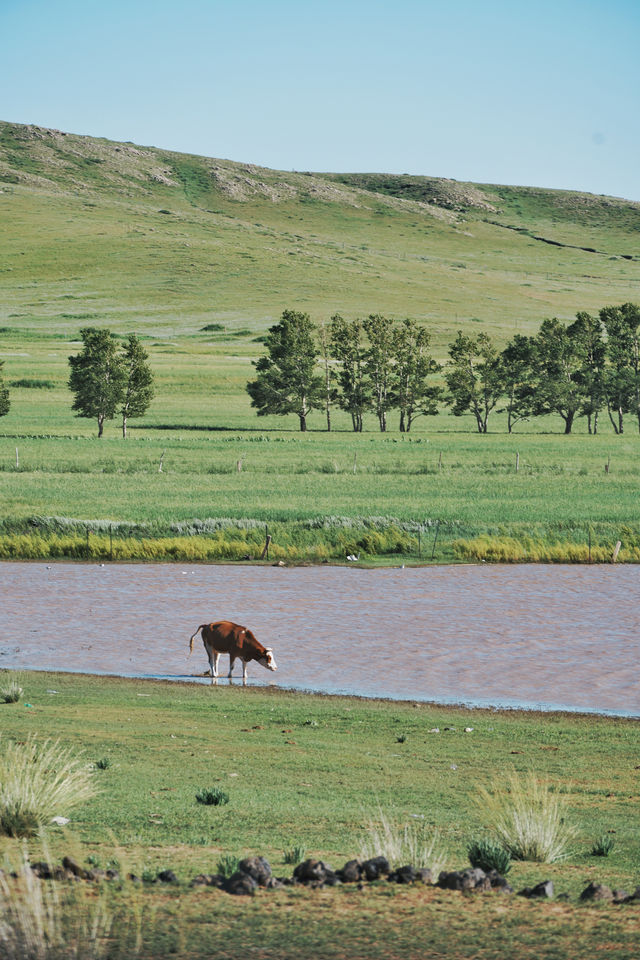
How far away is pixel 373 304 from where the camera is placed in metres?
173

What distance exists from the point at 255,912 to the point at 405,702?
11493 millimetres

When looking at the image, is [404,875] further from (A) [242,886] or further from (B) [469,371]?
(B) [469,371]

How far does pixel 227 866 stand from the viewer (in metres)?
8.22

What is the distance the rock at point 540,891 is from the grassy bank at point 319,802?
17cm

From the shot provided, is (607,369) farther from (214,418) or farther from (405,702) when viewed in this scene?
(405,702)

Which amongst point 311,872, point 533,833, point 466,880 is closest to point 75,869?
point 311,872

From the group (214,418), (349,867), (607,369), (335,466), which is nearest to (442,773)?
(349,867)

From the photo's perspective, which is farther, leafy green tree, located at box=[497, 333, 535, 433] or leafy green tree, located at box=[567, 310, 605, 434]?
leafy green tree, located at box=[497, 333, 535, 433]

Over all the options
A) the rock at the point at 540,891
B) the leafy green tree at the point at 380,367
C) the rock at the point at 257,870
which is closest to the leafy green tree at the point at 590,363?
the leafy green tree at the point at 380,367

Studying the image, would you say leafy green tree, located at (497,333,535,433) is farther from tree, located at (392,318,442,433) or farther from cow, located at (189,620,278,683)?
cow, located at (189,620,278,683)

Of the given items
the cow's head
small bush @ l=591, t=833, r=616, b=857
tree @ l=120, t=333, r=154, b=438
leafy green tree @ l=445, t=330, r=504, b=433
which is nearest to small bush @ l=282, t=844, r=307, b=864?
small bush @ l=591, t=833, r=616, b=857

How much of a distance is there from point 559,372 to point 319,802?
311ft

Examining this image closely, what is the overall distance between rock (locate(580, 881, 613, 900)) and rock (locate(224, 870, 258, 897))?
2266 mm

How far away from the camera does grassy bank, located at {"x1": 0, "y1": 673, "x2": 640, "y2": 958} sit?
706 centimetres
